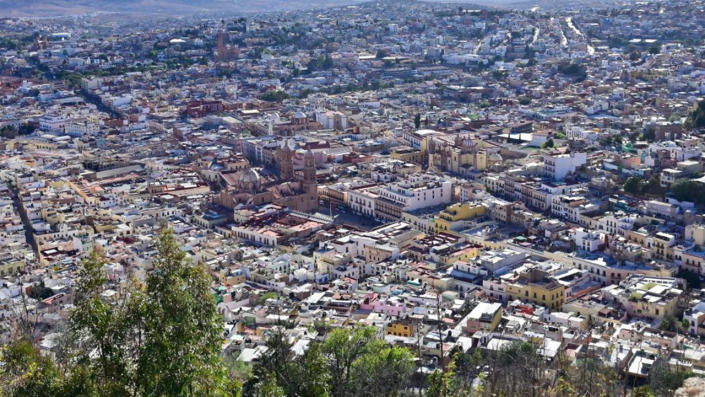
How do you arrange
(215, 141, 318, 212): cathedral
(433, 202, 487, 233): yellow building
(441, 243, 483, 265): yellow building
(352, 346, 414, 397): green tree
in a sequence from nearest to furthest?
(352, 346, 414, 397): green tree
(441, 243, 483, 265): yellow building
(433, 202, 487, 233): yellow building
(215, 141, 318, 212): cathedral

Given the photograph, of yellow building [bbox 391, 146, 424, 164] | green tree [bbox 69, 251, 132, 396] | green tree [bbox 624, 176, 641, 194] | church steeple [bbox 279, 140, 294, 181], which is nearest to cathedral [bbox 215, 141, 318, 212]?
church steeple [bbox 279, 140, 294, 181]

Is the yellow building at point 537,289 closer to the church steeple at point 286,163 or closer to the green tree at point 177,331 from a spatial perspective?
the church steeple at point 286,163

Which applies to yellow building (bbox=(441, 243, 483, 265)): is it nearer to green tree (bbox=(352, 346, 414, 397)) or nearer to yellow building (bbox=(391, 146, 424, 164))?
green tree (bbox=(352, 346, 414, 397))

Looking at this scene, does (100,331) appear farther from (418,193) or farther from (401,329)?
(418,193)

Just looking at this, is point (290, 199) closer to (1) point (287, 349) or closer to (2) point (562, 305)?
(2) point (562, 305)

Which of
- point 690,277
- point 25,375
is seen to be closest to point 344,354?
point 25,375

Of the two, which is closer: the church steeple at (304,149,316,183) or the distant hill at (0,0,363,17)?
the church steeple at (304,149,316,183)

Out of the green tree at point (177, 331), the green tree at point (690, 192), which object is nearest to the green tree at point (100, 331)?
the green tree at point (177, 331)
